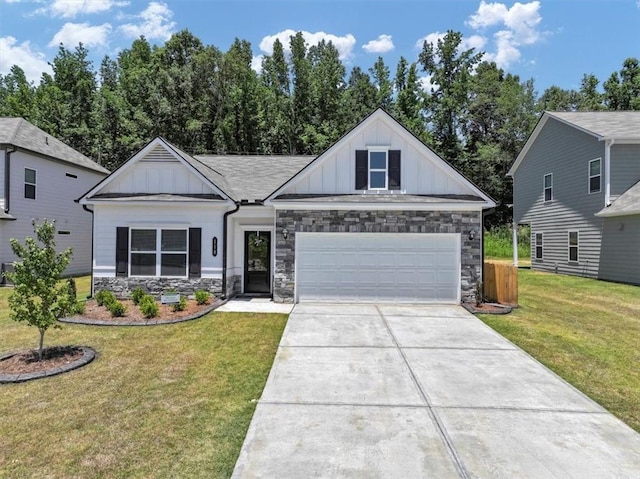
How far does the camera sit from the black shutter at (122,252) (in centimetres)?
1175

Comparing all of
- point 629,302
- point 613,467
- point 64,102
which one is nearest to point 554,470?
point 613,467

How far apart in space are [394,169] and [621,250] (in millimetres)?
11127

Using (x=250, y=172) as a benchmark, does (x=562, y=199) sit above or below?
below

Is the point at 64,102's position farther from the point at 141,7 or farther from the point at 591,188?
the point at 591,188

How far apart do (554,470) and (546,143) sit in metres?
20.5

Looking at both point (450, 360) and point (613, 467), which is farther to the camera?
point (450, 360)

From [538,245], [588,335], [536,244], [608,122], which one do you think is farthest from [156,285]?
[608,122]

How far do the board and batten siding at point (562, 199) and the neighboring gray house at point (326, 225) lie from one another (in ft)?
A: 29.3

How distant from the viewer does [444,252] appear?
11508mm

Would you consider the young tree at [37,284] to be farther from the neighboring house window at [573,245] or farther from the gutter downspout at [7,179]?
the neighboring house window at [573,245]

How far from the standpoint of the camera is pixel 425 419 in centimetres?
441

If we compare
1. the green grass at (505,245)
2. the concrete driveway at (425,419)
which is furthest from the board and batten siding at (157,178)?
the green grass at (505,245)

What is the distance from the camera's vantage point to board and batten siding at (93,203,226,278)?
38.4 ft

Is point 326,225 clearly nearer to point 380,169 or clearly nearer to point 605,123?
point 380,169
